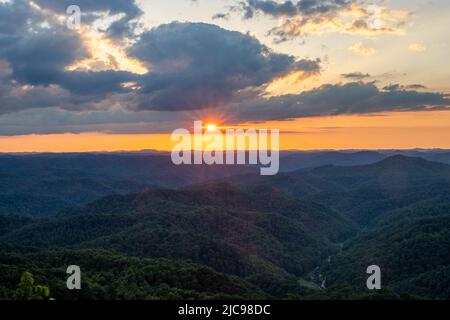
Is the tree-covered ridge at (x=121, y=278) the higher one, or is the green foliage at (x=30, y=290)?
the green foliage at (x=30, y=290)

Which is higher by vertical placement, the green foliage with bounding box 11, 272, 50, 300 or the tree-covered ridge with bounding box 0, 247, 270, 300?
the green foliage with bounding box 11, 272, 50, 300

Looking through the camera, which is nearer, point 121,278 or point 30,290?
point 30,290

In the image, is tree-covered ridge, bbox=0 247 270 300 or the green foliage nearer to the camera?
the green foliage

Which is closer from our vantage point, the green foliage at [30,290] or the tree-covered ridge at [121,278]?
the green foliage at [30,290]

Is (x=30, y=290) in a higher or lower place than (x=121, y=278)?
higher
